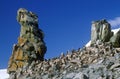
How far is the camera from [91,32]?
6038 centimetres

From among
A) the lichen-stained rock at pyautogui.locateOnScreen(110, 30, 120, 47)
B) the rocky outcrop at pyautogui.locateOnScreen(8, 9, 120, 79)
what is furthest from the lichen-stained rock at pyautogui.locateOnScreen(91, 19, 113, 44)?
the lichen-stained rock at pyautogui.locateOnScreen(110, 30, 120, 47)

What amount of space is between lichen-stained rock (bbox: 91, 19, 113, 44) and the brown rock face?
27.3 feet

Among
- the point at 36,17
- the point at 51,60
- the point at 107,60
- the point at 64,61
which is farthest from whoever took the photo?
the point at 36,17

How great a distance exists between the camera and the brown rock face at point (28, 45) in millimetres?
62656

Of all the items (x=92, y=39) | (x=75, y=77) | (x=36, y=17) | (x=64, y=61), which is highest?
(x=36, y=17)

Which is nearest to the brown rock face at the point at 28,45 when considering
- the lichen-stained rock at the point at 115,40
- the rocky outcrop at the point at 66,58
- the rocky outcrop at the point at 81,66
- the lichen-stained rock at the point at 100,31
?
the rocky outcrop at the point at 66,58

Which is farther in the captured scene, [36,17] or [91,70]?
[36,17]

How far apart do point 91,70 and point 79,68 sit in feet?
12.0

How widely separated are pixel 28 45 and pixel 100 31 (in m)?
10.8

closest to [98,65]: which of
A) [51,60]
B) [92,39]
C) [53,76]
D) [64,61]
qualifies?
[53,76]

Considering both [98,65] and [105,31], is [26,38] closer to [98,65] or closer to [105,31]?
[105,31]

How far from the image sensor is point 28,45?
6372 centimetres

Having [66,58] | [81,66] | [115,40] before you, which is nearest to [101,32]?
[115,40]

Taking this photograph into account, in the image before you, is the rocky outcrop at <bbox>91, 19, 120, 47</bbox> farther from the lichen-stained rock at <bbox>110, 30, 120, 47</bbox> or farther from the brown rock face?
the brown rock face
